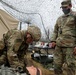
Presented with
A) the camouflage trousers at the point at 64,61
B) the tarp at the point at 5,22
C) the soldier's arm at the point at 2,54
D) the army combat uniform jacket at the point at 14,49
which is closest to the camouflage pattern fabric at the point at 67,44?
the camouflage trousers at the point at 64,61

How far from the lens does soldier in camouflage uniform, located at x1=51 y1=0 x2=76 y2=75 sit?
6.75 metres

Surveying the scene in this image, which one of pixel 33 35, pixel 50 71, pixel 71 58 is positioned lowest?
pixel 50 71

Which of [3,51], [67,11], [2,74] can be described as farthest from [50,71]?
[2,74]

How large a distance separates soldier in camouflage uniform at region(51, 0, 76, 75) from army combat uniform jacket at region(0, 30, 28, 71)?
143cm

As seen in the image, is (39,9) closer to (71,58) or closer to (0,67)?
(71,58)

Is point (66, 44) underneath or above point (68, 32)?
underneath

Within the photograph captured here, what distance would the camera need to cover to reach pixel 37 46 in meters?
10.8

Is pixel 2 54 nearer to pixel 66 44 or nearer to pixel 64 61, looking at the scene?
pixel 66 44

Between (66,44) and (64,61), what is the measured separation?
43cm

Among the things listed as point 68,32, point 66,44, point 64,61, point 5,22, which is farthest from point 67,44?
point 5,22

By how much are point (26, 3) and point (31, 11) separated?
408mm

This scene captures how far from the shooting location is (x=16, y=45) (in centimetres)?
520

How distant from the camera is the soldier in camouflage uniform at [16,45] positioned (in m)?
5.12

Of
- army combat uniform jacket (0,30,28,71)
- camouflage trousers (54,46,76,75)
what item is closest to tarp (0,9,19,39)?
camouflage trousers (54,46,76,75)
